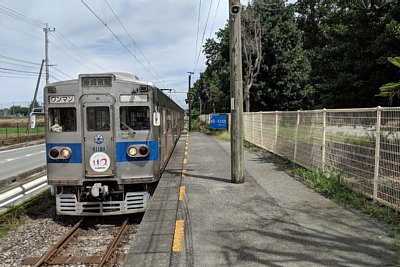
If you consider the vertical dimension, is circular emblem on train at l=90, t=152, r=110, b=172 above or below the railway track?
above

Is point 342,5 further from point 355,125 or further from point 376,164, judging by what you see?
point 376,164

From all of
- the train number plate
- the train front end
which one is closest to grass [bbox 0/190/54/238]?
the train front end

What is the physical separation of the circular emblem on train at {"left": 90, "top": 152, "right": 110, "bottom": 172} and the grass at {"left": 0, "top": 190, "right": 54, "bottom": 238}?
2.06m

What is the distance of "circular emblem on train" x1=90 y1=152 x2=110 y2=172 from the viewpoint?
24.5ft

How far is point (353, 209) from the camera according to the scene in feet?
21.1

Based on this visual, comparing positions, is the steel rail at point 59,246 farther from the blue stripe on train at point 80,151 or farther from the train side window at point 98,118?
the train side window at point 98,118

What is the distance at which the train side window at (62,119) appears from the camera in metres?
7.53

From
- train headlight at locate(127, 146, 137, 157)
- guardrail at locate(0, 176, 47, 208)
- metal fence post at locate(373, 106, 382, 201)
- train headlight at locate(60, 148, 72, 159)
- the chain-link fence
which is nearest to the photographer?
the chain-link fence

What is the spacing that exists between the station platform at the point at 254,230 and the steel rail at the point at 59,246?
4.66 feet

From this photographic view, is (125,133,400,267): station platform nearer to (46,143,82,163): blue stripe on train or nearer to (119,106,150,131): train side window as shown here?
(119,106,150,131): train side window

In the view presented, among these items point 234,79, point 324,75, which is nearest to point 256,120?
point 324,75

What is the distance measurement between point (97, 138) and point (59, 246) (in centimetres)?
219

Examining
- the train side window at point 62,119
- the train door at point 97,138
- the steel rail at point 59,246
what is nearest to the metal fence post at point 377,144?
the train door at point 97,138

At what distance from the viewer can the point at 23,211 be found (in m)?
8.77
